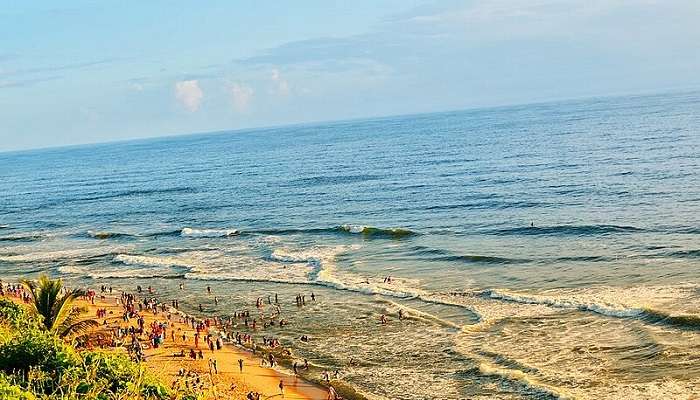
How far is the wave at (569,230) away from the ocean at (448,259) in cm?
20

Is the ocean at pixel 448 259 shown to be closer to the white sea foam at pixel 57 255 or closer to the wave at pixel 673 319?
the wave at pixel 673 319

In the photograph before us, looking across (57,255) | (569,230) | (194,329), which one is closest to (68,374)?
(194,329)

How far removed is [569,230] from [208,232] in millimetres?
32878

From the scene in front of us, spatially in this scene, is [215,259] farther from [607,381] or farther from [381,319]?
[607,381]

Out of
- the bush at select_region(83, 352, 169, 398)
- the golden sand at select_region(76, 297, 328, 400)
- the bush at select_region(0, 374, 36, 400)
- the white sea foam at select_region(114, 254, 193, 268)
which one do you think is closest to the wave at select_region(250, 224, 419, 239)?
the white sea foam at select_region(114, 254, 193, 268)

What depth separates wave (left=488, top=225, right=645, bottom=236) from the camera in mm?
46747

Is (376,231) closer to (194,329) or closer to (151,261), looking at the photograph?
(151,261)

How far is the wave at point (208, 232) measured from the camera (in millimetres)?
62188

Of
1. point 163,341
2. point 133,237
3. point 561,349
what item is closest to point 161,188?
point 133,237

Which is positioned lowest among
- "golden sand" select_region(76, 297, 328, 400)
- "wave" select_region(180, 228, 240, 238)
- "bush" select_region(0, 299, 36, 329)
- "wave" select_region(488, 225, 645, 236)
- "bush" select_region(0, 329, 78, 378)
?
"golden sand" select_region(76, 297, 328, 400)

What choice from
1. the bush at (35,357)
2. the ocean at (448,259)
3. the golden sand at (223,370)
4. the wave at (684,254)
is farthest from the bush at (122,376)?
the wave at (684,254)

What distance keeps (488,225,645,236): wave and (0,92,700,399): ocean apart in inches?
7.8

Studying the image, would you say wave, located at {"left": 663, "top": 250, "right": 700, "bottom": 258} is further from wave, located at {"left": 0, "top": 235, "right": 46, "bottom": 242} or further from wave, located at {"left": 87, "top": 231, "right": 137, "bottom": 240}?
wave, located at {"left": 0, "top": 235, "right": 46, "bottom": 242}

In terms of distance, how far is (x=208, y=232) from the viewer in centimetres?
6316
